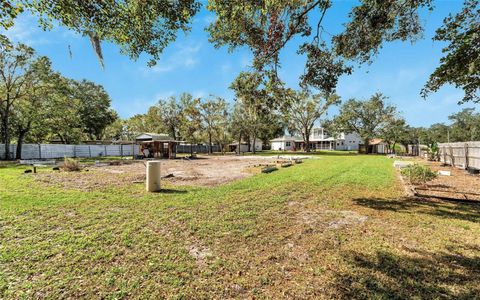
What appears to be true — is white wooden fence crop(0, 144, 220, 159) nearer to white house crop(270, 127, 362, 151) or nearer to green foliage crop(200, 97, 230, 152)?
green foliage crop(200, 97, 230, 152)

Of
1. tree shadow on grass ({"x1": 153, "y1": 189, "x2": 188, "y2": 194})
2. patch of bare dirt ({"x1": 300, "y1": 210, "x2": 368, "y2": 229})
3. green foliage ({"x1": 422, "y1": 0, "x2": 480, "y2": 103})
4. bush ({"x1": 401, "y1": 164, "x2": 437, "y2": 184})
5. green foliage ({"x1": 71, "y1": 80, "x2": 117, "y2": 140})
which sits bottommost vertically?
patch of bare dirt ({"x1": 300, "y1": 210, "x2": 368, "y2": 229})

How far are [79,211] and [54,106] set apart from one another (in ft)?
79.4

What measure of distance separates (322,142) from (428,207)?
56.1 meters

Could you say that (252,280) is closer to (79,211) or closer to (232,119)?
(79,211)

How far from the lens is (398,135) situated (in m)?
39.4

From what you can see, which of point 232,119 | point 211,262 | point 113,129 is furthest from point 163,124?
point 211,262

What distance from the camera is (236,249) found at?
3.35 m

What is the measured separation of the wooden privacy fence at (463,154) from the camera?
1147 centimetres

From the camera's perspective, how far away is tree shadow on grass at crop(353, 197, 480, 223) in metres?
4.97

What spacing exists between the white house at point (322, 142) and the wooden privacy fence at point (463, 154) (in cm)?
3890

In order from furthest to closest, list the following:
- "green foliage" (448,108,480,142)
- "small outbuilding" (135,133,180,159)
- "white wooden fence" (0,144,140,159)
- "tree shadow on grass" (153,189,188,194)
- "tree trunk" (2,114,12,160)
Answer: "green foliage" (448,108,480,142) → "small outbuilding" (135,133,180,159) → "white wooden fence" (0,144,140,159) → "tree trunk" (2,114,12,160) → "tree shadow on grass" (153,189,188,194)

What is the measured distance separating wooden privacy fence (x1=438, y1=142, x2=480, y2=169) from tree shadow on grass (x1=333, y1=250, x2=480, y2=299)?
12237mm

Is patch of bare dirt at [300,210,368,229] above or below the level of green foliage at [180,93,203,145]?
below

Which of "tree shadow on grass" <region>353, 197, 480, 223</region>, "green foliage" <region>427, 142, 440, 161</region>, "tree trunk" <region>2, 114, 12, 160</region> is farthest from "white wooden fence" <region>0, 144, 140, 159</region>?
"green foliage" <region>427, 142, 440, 161</region>
